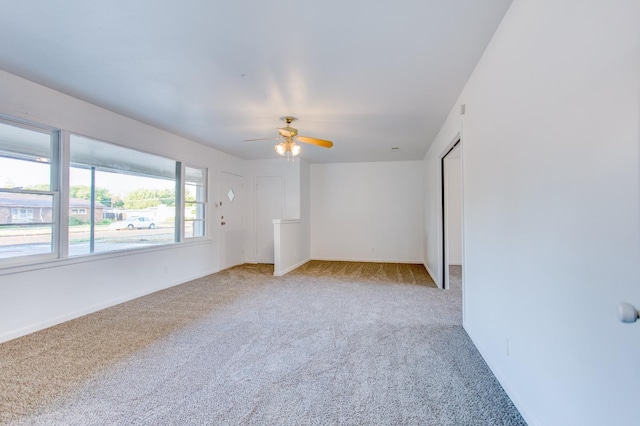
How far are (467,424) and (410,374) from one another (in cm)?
54

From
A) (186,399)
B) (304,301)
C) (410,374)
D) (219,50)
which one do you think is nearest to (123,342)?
(186,399)

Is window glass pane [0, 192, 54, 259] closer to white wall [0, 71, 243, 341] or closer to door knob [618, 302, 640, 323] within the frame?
white wall [0, 71, 243, 341]

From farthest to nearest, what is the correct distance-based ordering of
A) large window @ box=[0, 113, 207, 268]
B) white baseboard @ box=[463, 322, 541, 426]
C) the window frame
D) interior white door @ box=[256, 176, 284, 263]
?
interior white door @ box=[256, 176, 284, 263] < the window frame < large window @ box=[0, 113, 207, 268] < white baseboard @ box=[463, 322, 541, 426]

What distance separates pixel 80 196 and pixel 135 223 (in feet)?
2.93

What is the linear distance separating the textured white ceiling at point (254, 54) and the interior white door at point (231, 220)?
2.39 metres

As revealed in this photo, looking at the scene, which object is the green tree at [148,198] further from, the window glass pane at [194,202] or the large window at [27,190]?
the large window at [27,190]

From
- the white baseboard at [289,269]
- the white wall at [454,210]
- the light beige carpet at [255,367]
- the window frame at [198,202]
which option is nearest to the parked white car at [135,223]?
the window frame at [198,202]

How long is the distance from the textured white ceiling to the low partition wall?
2.28 metres

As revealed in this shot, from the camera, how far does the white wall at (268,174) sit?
674 cm

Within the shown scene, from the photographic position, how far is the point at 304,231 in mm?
7078

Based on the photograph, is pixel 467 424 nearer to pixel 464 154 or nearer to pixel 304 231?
pixel 464 154

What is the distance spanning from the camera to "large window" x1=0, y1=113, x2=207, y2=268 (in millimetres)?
2932

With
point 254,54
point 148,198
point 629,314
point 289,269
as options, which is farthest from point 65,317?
point 629,314

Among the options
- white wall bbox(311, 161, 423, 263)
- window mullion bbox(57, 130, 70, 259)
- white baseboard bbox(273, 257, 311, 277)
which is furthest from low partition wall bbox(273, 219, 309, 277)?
window mullion bbox(57, 130, 70, 259)
